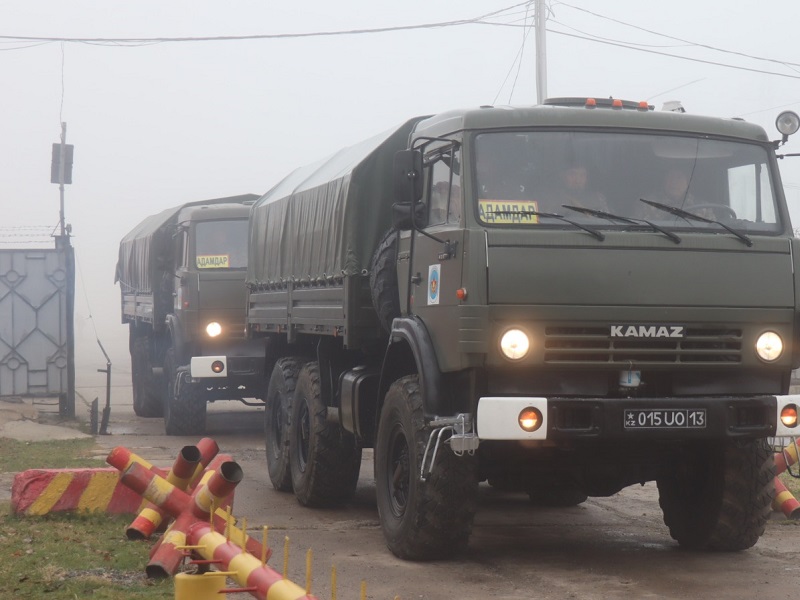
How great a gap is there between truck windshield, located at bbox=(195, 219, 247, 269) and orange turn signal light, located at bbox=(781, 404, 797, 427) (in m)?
10.4

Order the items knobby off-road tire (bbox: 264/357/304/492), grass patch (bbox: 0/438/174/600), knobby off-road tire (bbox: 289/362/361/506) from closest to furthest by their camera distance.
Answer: grass patch (bbox: 0/438/174/600) < knobby off-road tire (bbox: 289/362/361/506) < knobby off-road tire (bbox: 264/357/304/492)

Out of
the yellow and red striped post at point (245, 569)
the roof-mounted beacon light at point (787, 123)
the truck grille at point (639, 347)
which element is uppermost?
the roof-mounted beacon light at point (787, 123)

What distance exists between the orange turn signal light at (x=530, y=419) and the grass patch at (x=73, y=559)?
6.72 ft

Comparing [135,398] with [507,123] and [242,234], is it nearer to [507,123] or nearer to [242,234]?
[242,234]

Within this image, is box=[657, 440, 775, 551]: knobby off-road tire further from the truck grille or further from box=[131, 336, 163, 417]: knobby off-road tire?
box=[131, 336, 163, 417]: knobby off-road tire

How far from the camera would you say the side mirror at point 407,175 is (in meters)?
8.08

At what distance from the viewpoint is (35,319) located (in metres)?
21.3

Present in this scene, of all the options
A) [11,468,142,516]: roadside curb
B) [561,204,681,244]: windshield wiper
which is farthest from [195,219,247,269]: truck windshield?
[561,204,681,244]: windshield wiper

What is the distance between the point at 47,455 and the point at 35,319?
7.37 m

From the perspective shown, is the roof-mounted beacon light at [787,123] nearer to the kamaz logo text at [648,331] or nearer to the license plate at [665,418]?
the kamaz logo text at [648,331]

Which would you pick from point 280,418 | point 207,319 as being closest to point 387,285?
point 280,418

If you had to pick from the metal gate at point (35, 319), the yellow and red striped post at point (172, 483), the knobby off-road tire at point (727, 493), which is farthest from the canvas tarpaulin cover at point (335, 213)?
the metal gate at point (35, 319)

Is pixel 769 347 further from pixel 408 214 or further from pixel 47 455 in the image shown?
pixel 47 455

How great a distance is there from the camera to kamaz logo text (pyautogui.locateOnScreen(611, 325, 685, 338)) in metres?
7.50
